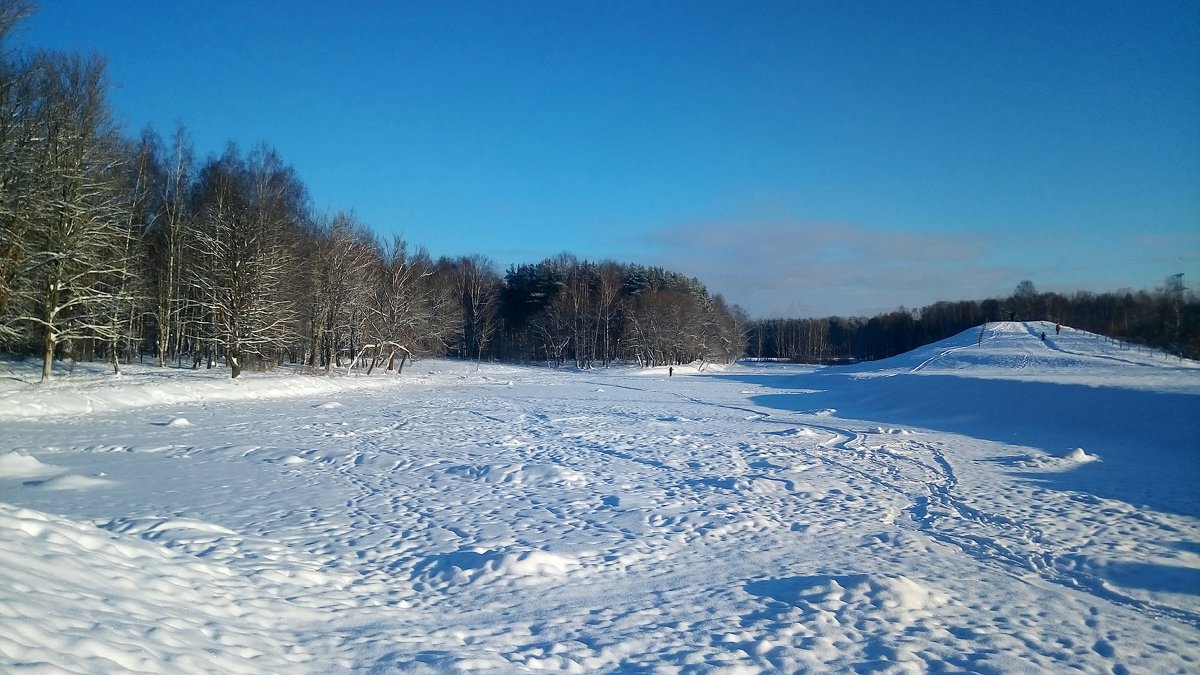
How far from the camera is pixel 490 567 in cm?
686

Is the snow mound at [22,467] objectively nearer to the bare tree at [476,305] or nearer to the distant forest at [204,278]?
the distant forest at [204,278]

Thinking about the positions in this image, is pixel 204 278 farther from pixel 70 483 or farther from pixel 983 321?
pixel 983 321

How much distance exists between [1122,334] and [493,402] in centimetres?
5378

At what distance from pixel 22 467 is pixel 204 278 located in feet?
79.4

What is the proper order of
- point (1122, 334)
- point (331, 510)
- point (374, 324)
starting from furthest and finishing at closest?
1. point (1122, 334)
2. point (374, 324)
3. point (331, 510)

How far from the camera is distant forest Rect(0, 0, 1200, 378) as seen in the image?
21.4m

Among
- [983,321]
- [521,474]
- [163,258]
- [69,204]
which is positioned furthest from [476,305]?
[983,321]

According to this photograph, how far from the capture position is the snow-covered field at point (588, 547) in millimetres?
4844

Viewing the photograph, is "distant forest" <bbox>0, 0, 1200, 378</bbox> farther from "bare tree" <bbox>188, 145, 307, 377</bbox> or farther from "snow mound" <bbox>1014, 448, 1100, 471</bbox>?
"snow mound" <bbox>1014, 448, 1100, 471</bbox>

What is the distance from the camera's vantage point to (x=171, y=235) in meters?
34.2

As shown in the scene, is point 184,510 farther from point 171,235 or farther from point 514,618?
point 171,235

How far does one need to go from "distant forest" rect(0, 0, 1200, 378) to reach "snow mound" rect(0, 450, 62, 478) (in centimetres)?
1274

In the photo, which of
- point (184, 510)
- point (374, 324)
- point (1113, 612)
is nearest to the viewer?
point (1113, 612)

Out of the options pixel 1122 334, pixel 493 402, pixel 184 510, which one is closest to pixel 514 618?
pixel 184 510
